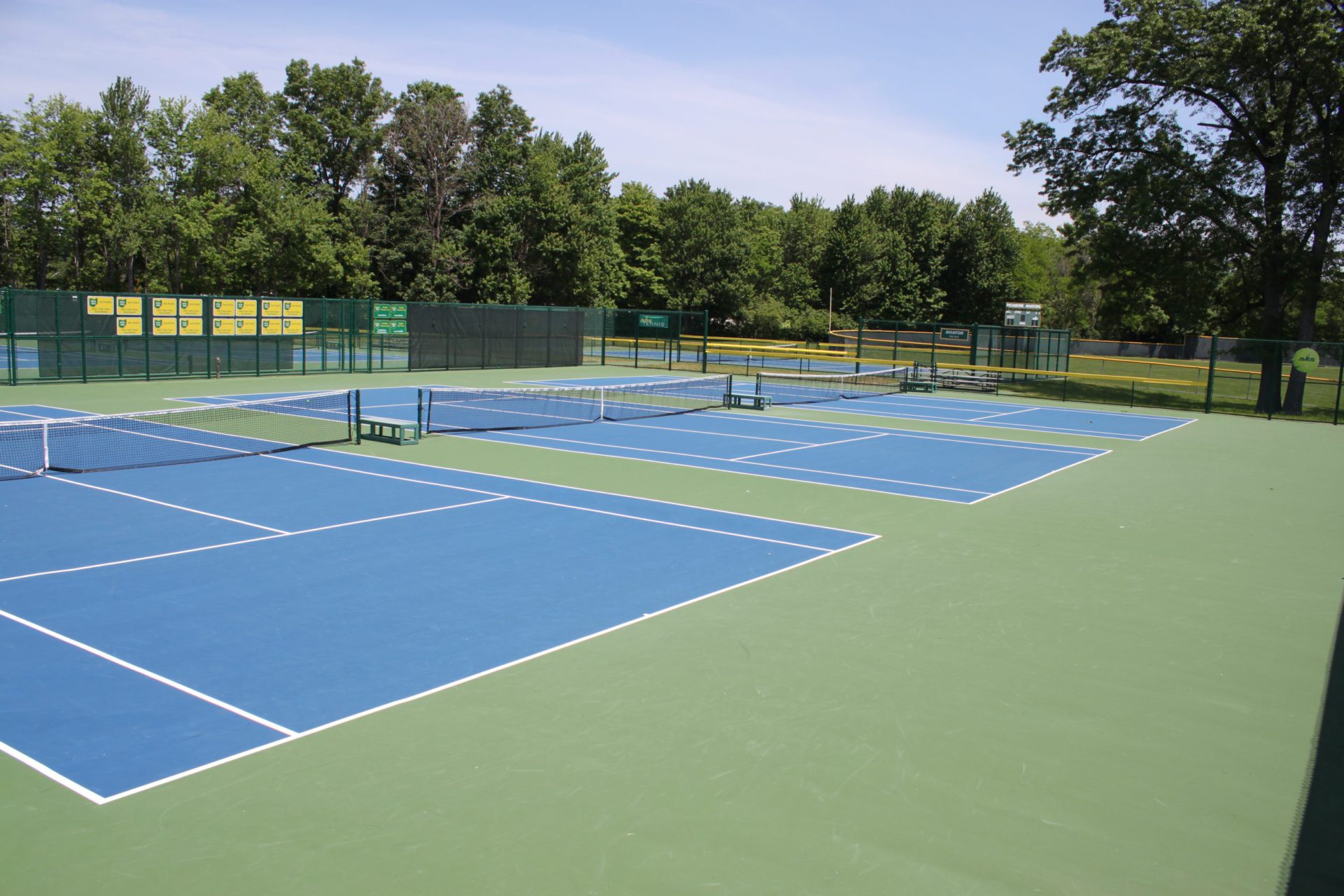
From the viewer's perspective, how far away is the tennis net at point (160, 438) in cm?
1525

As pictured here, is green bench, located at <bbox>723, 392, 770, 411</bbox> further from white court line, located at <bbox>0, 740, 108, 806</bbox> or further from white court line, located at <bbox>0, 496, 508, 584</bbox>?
white court line, located at <bbox>0, 740, 108, 806</bbox>

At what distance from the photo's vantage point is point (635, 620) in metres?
8.26

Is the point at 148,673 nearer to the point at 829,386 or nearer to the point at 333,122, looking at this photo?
the point at 829,386

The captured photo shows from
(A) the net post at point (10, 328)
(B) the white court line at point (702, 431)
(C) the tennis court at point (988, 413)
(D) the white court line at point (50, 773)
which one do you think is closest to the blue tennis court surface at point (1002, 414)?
(C) the tennis court at point (988, 413)

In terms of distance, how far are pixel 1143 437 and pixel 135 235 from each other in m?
57.4

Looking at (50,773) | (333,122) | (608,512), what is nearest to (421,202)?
(333,122)

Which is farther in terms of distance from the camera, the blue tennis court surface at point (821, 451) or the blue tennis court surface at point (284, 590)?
the blue tennis court surface at point (821, 451)

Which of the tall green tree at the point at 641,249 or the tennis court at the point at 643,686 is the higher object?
the tall green tree at the point at 641,249

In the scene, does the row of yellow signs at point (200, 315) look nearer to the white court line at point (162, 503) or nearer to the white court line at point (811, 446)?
the white court line at point (162, 503)

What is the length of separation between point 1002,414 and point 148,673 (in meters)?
26.6

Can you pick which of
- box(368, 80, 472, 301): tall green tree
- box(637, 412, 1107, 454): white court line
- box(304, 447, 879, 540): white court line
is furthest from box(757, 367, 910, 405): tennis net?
box(368, 80, 472, 301): tall green tree

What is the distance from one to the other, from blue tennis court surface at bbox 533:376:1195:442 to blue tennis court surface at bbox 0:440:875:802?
1557cm

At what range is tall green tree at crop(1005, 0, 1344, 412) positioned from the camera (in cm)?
3244

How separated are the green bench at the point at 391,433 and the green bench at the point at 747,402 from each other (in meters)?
10.7
